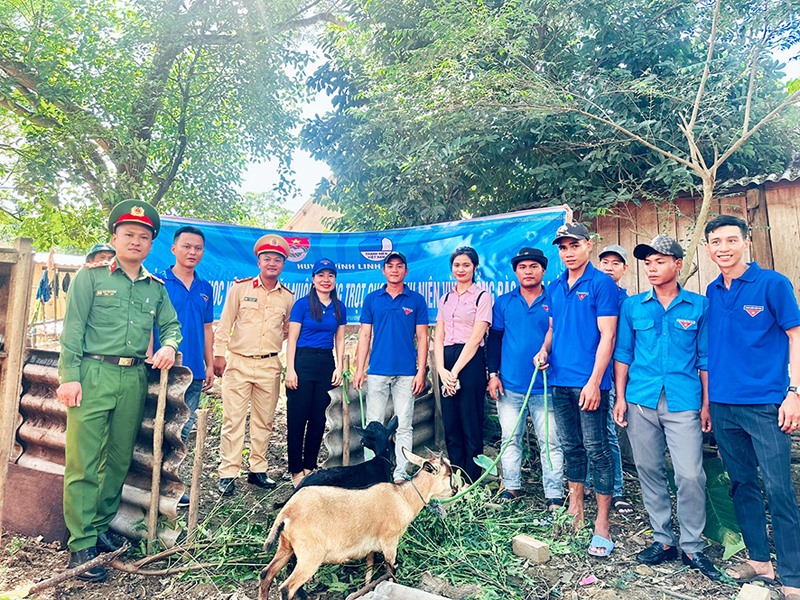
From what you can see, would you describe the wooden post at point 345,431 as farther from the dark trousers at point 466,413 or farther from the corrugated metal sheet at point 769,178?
the corrugated metal sheet at point 769,178

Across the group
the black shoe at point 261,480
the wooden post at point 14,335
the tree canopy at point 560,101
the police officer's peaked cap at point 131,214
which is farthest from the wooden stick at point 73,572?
the tree canopy at point 560,101

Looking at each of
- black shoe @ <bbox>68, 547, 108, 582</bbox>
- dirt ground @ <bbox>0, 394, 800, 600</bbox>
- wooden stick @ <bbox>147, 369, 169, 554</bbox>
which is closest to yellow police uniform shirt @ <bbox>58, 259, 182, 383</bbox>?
wooden stick @ <bbox>147, 369, 169, 554</bbox>

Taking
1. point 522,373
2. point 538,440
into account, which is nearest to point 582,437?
point 538,440

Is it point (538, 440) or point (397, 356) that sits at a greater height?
point (397, 356)

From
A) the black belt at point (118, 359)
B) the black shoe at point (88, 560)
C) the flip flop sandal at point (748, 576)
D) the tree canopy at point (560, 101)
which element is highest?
the tree canopy at point (560, 101)

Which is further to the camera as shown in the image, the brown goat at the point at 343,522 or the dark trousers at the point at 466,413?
the dark trousers at the point at 466,413

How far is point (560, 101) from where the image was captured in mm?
5012

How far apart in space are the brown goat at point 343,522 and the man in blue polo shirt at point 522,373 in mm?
1086

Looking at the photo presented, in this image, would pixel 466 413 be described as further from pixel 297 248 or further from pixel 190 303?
pixel 297 248

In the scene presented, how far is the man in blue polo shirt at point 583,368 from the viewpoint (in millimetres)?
3242

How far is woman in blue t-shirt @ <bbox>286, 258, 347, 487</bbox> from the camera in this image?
4098mm

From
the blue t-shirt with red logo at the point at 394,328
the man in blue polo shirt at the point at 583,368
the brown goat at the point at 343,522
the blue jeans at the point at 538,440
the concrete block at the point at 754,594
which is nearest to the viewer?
the concrete block at the point at 754,594

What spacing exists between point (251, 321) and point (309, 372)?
69cm

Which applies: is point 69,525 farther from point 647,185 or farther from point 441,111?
point 647,185
